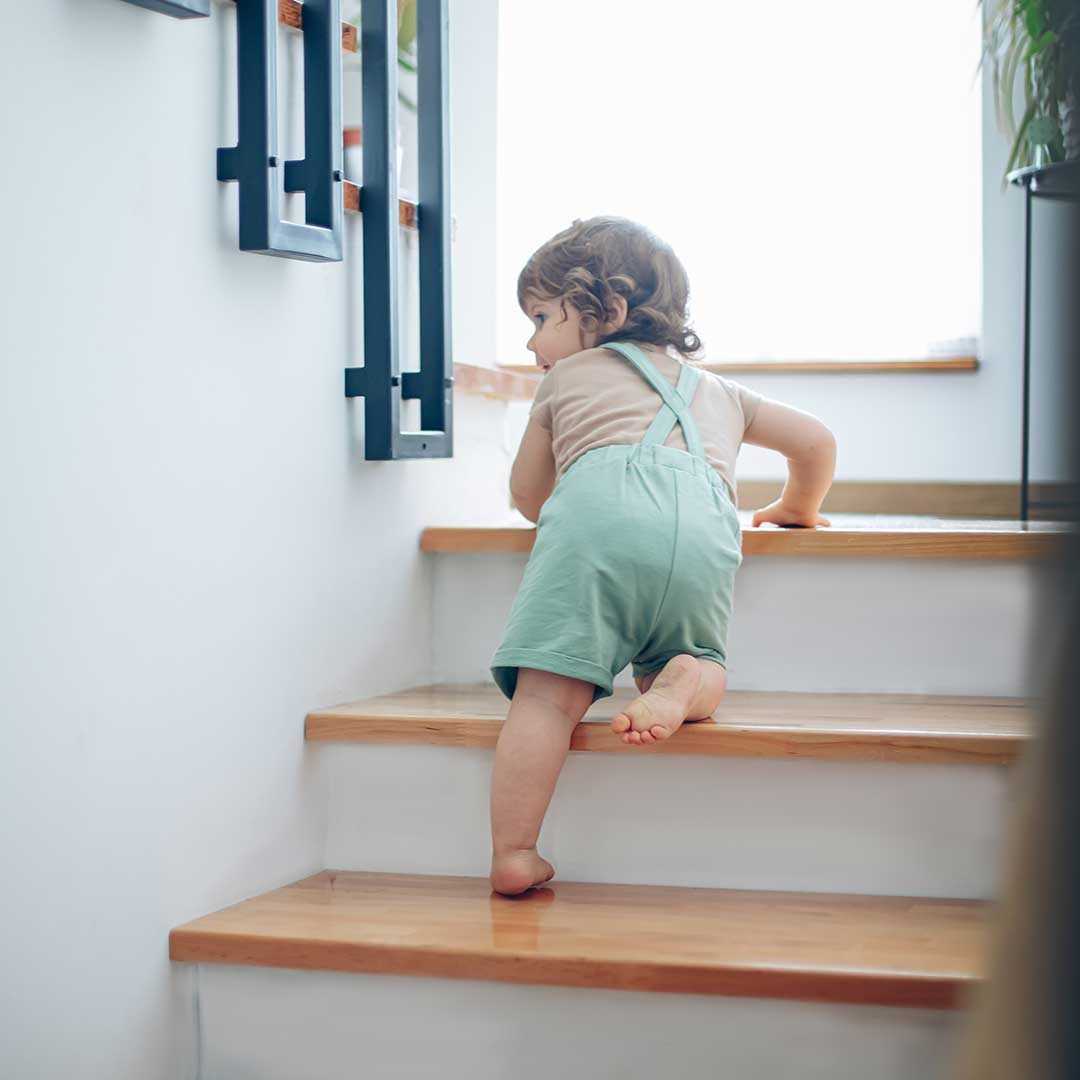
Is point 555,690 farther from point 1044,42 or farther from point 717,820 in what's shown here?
point 1044,42

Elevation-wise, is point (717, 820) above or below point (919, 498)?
below

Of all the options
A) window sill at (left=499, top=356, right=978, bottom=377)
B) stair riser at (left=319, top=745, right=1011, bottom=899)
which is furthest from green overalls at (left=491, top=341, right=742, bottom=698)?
window sill at (left=499, top=356, right=978, bottom=377)

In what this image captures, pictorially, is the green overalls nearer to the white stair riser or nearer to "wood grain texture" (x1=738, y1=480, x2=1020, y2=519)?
the white stair riser

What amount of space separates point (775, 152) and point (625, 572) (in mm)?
2543

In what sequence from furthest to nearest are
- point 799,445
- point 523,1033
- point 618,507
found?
point 799,445
point 618,507
point 523,1033

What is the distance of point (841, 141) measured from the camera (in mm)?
3426

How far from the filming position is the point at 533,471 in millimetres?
1498

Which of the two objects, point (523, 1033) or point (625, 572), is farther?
point (625, 572)

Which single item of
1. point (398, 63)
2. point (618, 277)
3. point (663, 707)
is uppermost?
point (398, 63)

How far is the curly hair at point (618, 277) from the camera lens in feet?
4.74

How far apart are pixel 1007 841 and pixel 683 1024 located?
0.89 m

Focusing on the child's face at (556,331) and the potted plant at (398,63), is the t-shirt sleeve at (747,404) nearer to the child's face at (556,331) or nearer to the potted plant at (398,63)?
the child's face at (556,331)

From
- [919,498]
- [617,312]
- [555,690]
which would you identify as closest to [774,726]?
[555,690]

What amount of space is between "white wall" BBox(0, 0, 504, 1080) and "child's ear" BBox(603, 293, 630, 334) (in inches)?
12.2
